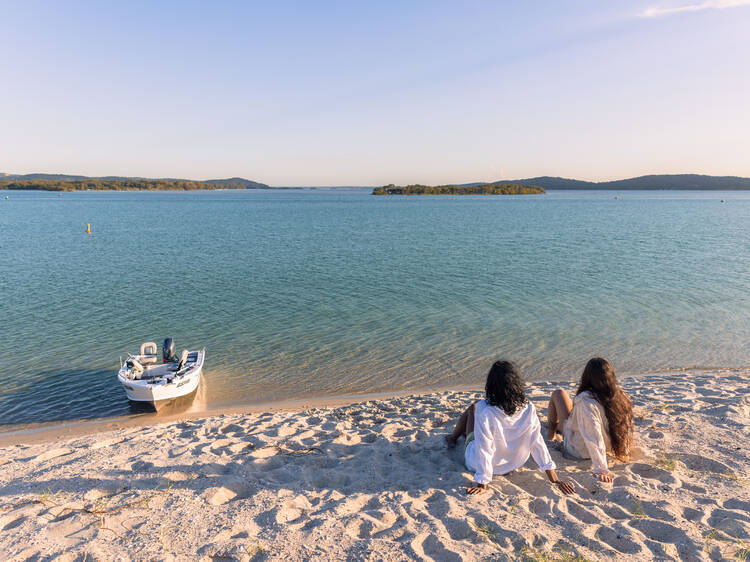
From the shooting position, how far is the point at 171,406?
34.0 feet

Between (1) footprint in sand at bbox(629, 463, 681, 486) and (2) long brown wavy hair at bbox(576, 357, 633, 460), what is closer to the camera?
(1) footprint in sand at bbox(629, 463, 681, 486)

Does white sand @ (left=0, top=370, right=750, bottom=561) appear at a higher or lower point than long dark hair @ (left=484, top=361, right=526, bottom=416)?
lower

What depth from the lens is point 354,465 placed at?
19.4ft

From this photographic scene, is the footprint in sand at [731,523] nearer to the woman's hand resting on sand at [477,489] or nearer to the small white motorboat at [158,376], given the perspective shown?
the woman's hand resting on sand at [477,489]

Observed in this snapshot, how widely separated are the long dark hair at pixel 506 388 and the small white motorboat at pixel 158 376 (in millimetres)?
7974

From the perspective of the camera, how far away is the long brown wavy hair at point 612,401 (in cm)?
534

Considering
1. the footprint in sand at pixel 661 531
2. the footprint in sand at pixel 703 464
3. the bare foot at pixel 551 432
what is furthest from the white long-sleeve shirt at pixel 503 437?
the footprint in sand at pixel 703 464

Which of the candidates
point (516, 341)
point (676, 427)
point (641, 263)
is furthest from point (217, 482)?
point (641, 263)

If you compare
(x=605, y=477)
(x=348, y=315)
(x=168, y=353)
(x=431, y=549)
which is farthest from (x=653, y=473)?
(x=348, y=315)

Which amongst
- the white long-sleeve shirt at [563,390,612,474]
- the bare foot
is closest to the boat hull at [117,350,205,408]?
the bare foot

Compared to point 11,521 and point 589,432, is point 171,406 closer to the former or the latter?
point 11,521

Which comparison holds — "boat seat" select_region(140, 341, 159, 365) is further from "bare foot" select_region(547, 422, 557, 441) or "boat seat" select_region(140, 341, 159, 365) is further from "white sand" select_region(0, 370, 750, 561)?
"bare foot" select_region(547, 422, 557, 441)

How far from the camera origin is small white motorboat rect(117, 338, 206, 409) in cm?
1002

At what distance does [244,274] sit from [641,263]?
85.4 feet
